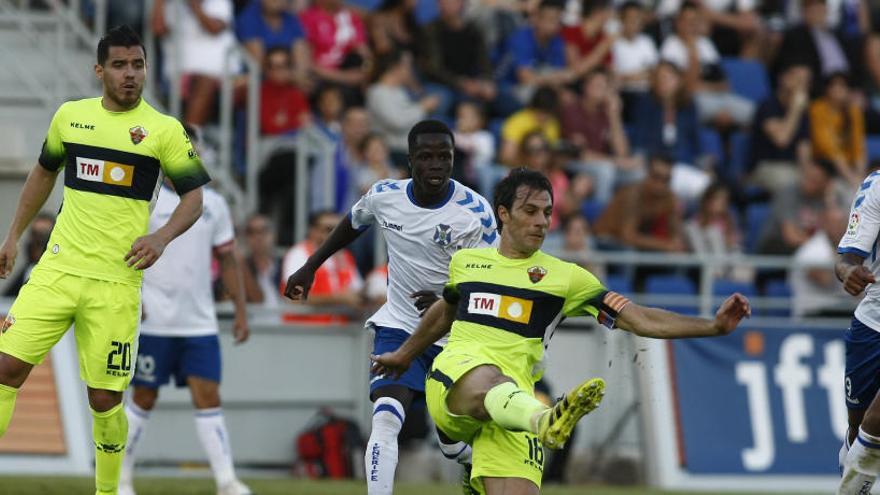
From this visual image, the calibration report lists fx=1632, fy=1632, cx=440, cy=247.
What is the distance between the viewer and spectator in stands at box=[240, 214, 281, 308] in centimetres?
1566

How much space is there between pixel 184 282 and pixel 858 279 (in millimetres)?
5286

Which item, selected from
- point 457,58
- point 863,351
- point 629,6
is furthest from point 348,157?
point 863,351

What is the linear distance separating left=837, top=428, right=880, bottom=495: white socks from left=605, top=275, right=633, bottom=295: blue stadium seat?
691cm

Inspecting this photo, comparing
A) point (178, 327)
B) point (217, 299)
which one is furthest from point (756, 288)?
point (178, 327)

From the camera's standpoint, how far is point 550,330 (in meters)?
8.80

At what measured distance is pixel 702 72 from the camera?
2141cm

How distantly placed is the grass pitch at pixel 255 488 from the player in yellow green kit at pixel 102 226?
282 cm

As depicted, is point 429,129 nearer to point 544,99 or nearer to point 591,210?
point 591,210

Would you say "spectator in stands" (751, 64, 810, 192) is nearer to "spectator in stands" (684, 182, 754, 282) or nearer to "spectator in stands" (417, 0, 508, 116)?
"spectator in stands" (684, 182, 754, 282)

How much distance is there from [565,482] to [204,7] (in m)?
6.58

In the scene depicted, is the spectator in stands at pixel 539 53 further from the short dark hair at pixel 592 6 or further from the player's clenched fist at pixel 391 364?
the player's clenched fist at pixel 391 364

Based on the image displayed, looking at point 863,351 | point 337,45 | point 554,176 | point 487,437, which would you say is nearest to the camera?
point 487,437

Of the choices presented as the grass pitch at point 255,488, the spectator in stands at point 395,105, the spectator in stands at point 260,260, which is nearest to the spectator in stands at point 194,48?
the spectator in stands at point 395,105

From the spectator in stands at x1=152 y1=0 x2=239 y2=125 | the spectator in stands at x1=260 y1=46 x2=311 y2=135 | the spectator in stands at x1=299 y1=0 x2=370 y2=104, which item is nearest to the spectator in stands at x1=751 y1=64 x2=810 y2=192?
the spectator in stands at x1=299 y1=0 x2=370 y2=104
